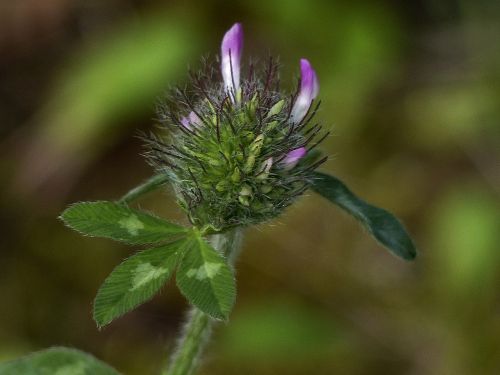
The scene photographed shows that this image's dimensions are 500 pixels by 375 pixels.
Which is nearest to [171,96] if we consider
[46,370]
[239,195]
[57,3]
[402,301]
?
[239,195]

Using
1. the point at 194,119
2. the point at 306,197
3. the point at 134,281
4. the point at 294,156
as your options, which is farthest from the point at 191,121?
the point at 306,197

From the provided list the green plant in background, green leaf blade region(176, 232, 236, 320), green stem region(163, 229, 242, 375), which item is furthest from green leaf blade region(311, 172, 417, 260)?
green leaf blade region(176, 232, 236, 320)

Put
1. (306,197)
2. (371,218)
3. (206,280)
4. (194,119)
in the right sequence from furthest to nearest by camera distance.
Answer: (306,197), (371,218), (194,119), (206,280)

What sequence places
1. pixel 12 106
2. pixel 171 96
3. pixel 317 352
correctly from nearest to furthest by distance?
pixel 171 96, pixel 317 352, pixel 12 106

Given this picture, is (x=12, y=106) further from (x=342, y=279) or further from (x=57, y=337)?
(x=342, y=279)

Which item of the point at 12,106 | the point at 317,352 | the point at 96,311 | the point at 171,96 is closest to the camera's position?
the point at 96,311

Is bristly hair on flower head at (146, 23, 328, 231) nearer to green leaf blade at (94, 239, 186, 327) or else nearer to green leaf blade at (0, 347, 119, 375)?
green leaf blade at (94, 239, 186, 327)

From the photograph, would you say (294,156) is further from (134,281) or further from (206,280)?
(134,281)
